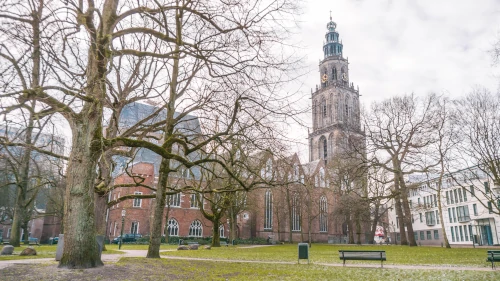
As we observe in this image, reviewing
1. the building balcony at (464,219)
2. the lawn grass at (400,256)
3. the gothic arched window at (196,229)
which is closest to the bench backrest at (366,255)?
the lawn grass at (400,256)

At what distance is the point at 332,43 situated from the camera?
7706 cm

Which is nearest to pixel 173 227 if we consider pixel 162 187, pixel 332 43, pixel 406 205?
pixel 406 205

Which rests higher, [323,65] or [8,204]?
[323,65]

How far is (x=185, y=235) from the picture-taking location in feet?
147

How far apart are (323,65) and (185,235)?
5013cm

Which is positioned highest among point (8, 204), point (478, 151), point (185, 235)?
point (478, 151)

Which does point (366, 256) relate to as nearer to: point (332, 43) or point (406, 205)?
point (406, 205)

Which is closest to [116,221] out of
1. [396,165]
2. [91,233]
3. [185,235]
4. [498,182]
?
[185,235]

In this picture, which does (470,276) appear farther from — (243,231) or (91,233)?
(243,231)

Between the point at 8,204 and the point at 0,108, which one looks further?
the point at 8,204

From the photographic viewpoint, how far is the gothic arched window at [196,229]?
150 feet

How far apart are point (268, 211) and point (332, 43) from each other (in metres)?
45.3

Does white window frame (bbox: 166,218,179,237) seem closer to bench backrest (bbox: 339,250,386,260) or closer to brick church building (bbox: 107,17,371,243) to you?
brick church building (bbox: 107,17,371,243)

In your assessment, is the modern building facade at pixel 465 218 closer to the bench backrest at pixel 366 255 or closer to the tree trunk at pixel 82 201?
the bench backrest at pixel 366 255
